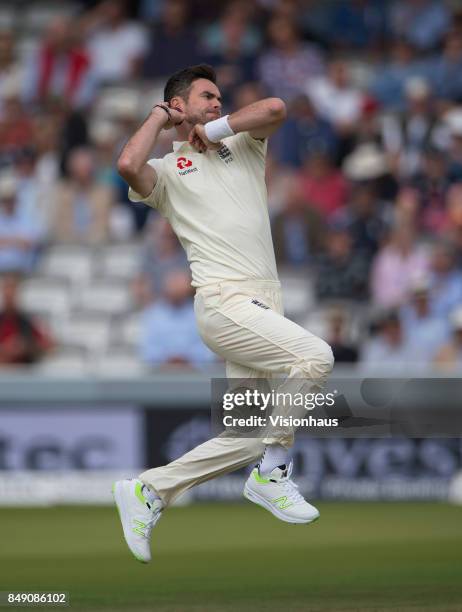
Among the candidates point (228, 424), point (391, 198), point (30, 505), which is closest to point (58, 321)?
point (30, 505)

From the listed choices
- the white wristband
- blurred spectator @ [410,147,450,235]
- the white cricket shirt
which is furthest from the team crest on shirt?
blurred spectator @ [410,147,450,235]

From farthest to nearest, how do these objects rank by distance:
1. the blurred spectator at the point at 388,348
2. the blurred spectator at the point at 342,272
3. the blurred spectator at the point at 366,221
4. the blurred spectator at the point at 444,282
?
the blurred spectator at the point at 366,221 < the blurred spectator at the point at 342,272 < the blurred spectator at the point at 444,282 < the blurred spectator at the point at 388,348

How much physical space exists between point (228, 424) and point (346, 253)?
665 cm

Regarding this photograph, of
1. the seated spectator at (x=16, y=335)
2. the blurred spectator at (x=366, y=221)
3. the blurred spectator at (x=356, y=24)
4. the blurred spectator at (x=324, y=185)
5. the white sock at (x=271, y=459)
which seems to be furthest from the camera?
the blurred spectator at (x=356, y=24)

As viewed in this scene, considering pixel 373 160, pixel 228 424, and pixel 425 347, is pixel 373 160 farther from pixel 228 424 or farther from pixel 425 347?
pixel 228 424

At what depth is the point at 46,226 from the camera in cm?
1577

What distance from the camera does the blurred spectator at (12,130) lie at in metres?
16.5

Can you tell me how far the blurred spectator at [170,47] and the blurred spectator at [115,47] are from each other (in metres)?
0.20

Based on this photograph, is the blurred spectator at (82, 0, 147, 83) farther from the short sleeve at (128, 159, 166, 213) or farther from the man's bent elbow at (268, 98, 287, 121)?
the man's bent elbow at (268, 98, 287, 121)

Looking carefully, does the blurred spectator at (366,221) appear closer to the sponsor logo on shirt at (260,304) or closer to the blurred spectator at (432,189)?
the blurred spectator at (432,189)

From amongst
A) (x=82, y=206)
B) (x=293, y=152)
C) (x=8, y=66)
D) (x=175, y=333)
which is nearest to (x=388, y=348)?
(x=175, y=333)

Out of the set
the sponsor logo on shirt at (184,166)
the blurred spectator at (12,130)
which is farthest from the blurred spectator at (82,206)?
the sponsor logo on shirt at (184,166)

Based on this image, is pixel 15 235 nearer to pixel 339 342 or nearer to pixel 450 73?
pixel 339 342

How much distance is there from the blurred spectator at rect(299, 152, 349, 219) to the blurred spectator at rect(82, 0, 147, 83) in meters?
3.05
